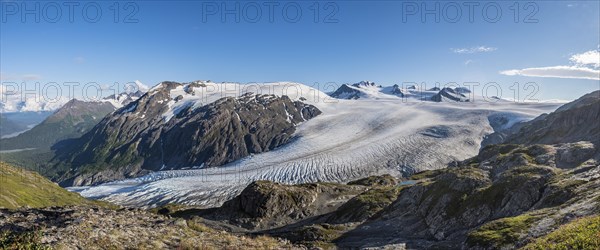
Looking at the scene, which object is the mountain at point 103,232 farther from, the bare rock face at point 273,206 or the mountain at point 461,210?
the bare rock face at point 273,206

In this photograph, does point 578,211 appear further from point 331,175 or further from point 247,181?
point 247,181

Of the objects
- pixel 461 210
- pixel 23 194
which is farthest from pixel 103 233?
pixel 23 194

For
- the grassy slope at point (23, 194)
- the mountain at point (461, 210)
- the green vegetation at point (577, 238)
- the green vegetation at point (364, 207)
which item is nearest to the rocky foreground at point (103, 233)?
the mountain at point (461, 210)

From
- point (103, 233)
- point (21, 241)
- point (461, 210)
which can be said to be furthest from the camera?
point (461, 210)

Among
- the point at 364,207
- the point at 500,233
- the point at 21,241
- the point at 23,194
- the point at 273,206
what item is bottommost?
the point at 23,194

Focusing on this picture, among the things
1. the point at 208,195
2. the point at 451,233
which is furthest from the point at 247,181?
the point at 451,233

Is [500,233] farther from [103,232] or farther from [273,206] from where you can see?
[273,206]
